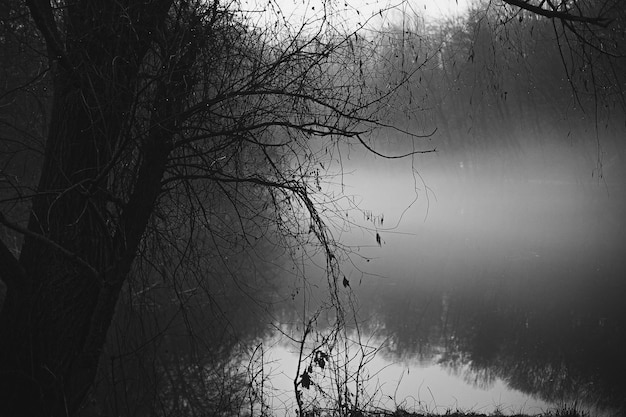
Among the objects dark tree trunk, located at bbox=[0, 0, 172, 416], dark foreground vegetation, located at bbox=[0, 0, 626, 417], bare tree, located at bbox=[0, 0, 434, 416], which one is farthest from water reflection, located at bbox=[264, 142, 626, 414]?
dark tree trunk, located at bbox=[0, 0, 172, 416]

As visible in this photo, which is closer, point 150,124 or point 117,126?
point 117,126

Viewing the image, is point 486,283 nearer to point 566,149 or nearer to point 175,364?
point 175,364

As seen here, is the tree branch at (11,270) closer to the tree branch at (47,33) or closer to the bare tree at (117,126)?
the bare tree at (117,126)

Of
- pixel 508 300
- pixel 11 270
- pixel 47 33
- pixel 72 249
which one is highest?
pixel 47 33

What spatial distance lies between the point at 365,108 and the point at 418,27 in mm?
772

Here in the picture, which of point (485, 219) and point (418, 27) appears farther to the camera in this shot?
point (485, 219)

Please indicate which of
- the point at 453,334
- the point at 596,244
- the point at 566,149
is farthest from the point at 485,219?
the point at 453,334

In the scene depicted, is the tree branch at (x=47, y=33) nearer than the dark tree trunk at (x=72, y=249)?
Yes

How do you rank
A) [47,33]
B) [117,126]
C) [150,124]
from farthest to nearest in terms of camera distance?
[150,124] < [117,126] < [47,33]

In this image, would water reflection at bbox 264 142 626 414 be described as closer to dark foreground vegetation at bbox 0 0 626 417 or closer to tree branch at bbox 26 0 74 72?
dark foreground vegetation at bbox 0 0 626 417

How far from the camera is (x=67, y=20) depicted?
118 inches

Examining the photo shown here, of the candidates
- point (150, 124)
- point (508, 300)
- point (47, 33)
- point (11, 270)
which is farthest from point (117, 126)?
point (508, 300)

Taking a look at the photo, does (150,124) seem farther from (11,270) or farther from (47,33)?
(11,270)

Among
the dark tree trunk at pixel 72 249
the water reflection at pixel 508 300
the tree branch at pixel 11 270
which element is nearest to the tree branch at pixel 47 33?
the dark tree trunk at pixel 72 249
